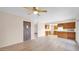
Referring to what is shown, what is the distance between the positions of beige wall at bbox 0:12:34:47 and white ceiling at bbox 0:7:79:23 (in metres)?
0.09

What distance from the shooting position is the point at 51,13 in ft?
5.21

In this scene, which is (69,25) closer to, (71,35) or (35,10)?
(71,35)

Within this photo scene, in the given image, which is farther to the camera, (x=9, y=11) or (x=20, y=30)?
(x=20, y=30)

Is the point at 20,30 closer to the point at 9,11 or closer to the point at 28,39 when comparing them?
the point at 28,39

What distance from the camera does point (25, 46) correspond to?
156 centimetres

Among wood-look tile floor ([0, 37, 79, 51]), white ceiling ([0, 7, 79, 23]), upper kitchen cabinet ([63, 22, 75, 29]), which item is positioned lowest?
wood-look tile floor ([0, 37, 79, 51])

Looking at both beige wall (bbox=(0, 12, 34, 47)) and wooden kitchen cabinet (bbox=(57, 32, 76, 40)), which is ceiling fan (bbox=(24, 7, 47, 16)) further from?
wooden kitchen cabinet (bbox=(57, 32, 76, 40))

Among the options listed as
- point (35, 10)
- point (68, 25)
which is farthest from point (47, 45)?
point (35, 10)

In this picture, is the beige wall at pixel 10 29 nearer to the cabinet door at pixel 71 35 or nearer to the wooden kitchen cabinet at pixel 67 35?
the wooden kitchen cabinet at pixel 67 35

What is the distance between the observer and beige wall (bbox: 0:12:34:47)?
1484 millimetres

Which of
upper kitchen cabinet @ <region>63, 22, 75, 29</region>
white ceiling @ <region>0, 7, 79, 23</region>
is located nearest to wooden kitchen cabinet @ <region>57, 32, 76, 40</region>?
upper kitchen cabinet @ <region>63, 22, 75, 29</region>
